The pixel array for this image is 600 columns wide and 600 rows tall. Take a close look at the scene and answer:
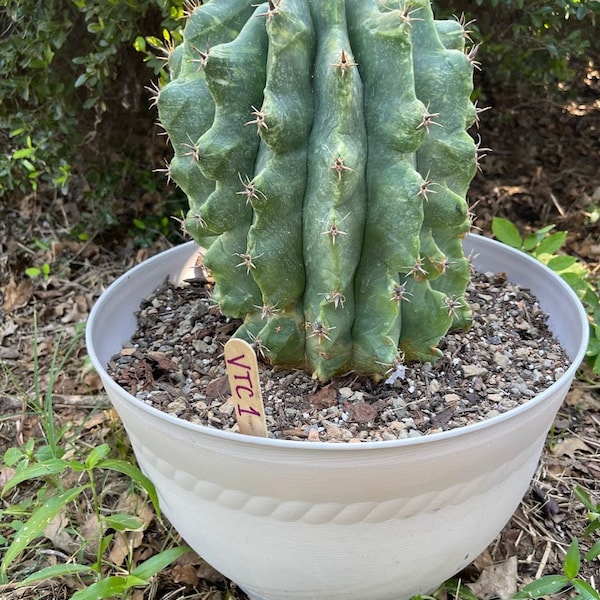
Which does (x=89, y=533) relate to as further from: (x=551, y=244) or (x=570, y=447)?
(x=551, y=244)

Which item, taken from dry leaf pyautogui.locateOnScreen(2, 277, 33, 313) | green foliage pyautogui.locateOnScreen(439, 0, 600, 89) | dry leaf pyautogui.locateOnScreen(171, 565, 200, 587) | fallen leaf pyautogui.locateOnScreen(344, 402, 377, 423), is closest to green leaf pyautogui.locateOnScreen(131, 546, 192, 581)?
dry leaf pyautogui.locateOnScreen(171, 565, 200, 587)

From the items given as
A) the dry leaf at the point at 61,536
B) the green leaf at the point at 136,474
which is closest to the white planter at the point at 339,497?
the green leaf at the point at 136,474

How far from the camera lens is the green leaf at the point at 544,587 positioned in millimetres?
1088

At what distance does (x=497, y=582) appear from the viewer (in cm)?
125

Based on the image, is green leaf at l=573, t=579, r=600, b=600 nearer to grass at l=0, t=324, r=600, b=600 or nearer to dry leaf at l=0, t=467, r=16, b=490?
grass at l=0, t=324, r=600, b=600

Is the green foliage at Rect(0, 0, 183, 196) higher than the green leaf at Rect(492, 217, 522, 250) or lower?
higher

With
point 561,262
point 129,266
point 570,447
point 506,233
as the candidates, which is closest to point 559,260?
point 561,262

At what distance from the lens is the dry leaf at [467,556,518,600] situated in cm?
122

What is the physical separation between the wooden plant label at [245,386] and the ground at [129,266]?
0.50 metres

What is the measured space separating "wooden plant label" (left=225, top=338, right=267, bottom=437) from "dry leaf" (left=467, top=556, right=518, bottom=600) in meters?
0.60

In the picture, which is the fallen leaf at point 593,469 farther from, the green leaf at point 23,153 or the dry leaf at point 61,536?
the green leaf at point 23,153

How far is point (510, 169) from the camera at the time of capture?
2.69 meters

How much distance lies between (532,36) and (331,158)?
1522 mm

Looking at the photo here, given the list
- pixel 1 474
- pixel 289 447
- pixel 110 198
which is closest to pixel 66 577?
pixel 1 474
